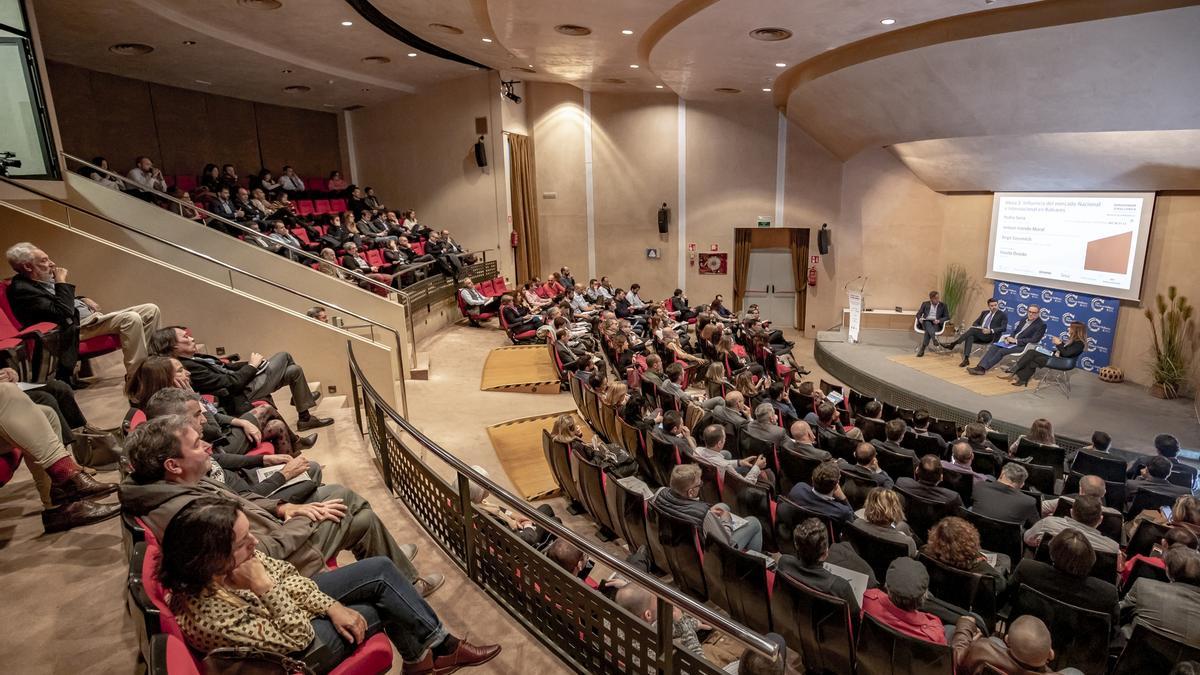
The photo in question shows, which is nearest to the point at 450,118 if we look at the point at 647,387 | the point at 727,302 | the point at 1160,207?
the point at 727,302

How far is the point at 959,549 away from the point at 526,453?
4080mm

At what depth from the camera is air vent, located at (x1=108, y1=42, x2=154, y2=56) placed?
891 cm

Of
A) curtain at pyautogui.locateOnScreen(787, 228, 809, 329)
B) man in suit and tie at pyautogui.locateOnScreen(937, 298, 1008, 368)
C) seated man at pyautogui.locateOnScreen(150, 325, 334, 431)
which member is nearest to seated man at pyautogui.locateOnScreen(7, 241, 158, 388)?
seated man at pyautogui.locateOnScreen(150, 325, 334, 431)

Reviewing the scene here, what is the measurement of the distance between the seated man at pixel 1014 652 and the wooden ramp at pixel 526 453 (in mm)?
3568

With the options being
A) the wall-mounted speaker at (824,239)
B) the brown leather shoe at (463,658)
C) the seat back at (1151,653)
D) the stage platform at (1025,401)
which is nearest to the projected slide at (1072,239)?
the stage platform at (1025,401)

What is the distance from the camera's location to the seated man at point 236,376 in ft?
12.9

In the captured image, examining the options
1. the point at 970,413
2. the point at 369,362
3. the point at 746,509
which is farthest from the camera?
the point at 970,413

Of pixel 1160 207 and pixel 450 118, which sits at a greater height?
pixel 450 118

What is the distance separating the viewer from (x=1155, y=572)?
11.4 feet

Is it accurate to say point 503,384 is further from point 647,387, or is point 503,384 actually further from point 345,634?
point 345,634

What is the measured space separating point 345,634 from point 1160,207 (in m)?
11.6

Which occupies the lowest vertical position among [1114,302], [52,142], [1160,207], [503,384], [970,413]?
[970,413]

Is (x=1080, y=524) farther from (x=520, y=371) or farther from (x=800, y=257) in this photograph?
(x=800, y=257)

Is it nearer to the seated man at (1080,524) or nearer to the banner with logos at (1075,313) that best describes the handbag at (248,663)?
the seated man at (1080,524)
